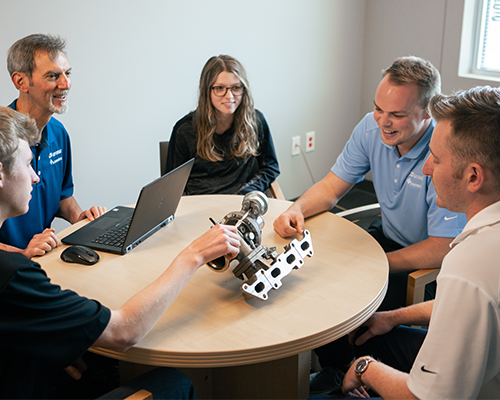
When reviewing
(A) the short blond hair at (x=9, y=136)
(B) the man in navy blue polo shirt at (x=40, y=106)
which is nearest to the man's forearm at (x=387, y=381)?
(A) the short blond hair at (x=9, y=136)

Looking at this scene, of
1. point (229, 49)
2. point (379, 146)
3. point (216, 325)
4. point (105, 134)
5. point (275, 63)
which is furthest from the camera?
point (275, 63)

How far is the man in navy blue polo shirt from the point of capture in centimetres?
197

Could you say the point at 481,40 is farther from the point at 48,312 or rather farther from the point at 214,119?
the point at 48,312

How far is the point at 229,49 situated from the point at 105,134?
1.09 meters

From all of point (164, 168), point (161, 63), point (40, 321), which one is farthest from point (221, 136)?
point (40, 321)

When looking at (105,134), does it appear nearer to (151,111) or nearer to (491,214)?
(151,111)

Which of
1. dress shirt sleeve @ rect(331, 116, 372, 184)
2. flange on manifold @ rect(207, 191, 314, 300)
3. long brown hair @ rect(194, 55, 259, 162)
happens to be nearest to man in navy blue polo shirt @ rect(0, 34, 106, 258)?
long brown hair @ rect(194, 55, 259, 162)

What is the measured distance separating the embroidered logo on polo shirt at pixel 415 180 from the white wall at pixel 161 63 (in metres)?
1.76

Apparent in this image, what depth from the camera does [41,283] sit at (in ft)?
3.19

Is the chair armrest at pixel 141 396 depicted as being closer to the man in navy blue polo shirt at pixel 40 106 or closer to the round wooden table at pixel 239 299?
the round wooden table at pixel 239 299

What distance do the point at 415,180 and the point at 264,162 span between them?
3.27ft

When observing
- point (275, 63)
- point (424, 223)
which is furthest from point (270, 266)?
point (275, 63)

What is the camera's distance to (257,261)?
4.20ft

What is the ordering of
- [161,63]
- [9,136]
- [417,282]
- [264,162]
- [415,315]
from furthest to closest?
[161,63]
[264,162]
[417,282]
[415,315]
[9,136]
